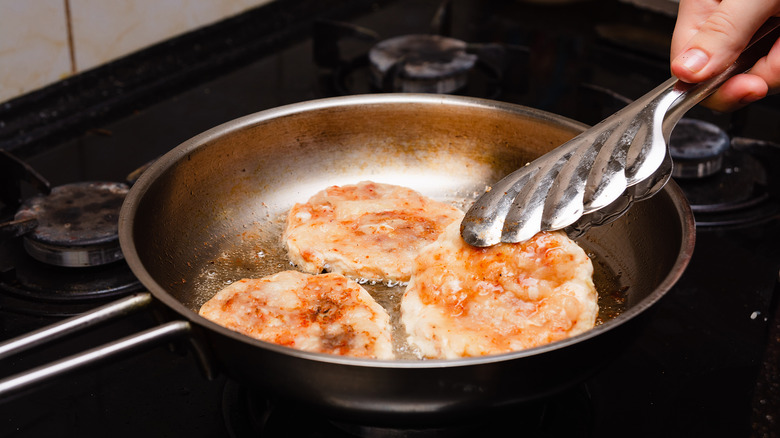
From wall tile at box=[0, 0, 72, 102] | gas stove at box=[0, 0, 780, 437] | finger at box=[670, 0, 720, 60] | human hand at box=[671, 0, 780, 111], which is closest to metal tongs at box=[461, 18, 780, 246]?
human hand at box=[671, 0, 780, 111]

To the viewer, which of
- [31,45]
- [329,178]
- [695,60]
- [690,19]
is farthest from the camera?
[31,45]

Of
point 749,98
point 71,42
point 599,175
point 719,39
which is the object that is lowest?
point 71,42

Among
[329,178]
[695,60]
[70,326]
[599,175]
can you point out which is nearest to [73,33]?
[329,178]

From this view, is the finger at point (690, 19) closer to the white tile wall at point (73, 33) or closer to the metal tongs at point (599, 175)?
the metal tongs at point (599, 175)

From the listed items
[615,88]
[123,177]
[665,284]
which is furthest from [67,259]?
[615,88]

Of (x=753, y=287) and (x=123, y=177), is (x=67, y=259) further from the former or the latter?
(x=753, y=287)

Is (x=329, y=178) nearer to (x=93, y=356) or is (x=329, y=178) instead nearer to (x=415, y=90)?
(x=415, y=90)
